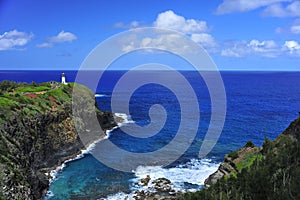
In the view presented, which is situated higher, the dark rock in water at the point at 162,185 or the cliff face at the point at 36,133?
the cliff face at the point at 36,133

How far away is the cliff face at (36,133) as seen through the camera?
2708cm

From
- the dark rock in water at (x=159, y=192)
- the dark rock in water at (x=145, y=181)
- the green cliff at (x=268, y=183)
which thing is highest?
the green cliff at (x=268, y=183)

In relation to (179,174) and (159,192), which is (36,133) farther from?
(179,174)

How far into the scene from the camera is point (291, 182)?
16.0m

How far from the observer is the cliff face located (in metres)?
27.1

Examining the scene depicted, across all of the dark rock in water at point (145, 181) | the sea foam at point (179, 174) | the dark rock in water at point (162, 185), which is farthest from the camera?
the dark rock in water at point (145, 181)

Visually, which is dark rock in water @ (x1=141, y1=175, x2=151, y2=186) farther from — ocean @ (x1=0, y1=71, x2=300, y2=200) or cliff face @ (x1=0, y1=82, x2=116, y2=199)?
cliff face @ (x1=0, y1=82, x2=116, y2=199)

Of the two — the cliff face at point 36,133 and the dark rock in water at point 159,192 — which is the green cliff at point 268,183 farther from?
the cliff face at point 36,133

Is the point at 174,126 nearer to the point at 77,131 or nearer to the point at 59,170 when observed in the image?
the point at 77,131

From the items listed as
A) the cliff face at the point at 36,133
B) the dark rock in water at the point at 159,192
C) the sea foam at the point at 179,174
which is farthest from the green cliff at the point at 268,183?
the cliff face at the point at 36,133

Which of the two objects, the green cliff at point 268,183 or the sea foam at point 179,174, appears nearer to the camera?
the green cliff at point 268,183

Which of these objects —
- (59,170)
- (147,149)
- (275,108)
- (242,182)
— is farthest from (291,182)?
(275,108)

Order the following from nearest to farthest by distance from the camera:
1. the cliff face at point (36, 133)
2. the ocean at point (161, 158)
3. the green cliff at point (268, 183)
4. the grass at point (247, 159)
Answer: the green cliff at point (268, 183) → the cliff face at point (36, 133) → the grass at point (247, 159) → the ocean at point (161, 158)

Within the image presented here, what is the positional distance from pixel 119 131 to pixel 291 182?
154ft
